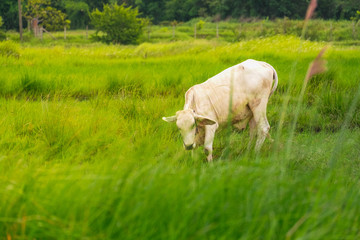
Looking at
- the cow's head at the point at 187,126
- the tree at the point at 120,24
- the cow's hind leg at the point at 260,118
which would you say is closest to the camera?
the cow's head at the point at 187,126

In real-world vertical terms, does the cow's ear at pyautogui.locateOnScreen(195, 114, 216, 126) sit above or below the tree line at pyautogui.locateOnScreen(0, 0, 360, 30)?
below

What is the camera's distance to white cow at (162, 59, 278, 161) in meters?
3.26

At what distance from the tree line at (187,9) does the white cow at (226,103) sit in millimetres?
29692

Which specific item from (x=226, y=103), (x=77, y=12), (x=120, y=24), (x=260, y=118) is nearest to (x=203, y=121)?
(x=226, y=103)

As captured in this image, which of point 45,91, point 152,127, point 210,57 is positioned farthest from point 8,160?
point 210,57

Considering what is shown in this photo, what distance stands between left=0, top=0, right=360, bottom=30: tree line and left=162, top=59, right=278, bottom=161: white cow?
29692mm

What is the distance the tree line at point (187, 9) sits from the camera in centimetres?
3678

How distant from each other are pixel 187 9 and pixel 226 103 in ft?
148

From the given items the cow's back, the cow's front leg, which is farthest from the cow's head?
the cow's back

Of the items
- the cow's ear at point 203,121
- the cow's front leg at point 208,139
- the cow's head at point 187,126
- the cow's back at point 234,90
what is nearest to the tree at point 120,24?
the cow's back at point 234,90

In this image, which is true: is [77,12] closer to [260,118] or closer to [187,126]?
[260,118]

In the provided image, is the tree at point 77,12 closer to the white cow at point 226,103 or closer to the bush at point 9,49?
the bush at point 9,49

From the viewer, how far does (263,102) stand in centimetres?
397

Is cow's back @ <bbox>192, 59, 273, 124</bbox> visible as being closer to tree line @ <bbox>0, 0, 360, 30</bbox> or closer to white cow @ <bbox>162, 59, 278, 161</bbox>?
white cow @ <bbox>162, 59, 278, 161</bbox>
